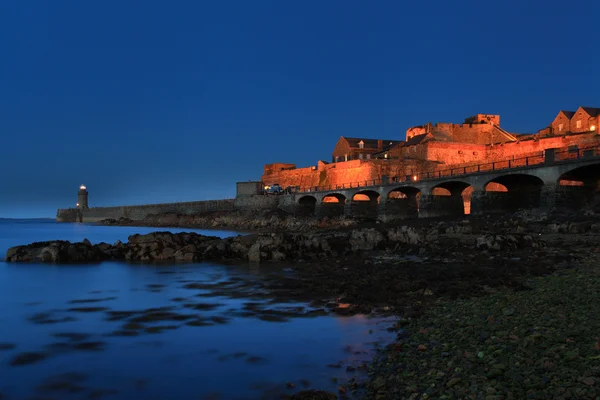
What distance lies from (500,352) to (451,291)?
6.84m

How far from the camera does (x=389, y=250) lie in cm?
2702

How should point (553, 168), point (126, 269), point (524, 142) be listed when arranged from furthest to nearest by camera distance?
point (524, 142) → point (553, 168) → point (126, 269)

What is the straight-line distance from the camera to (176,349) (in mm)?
9727

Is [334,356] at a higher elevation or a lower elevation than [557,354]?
lower

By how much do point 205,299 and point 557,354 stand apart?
11.5 m

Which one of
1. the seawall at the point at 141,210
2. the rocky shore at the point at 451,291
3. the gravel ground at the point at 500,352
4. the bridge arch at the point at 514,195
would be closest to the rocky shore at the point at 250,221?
the seawall at the point at 141,210

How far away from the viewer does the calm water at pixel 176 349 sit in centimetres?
767

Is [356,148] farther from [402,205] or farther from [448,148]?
[402,205]

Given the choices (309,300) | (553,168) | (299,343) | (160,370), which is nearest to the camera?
(160,370)

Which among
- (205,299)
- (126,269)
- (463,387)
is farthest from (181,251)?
(463,387)

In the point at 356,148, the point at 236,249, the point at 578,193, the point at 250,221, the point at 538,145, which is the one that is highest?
the point at 356,148

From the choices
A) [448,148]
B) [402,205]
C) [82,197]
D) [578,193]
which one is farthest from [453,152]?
[82,197]

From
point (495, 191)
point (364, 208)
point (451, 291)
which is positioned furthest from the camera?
point (364, 208)

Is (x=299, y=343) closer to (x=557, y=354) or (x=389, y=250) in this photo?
(x=557, y=354)
